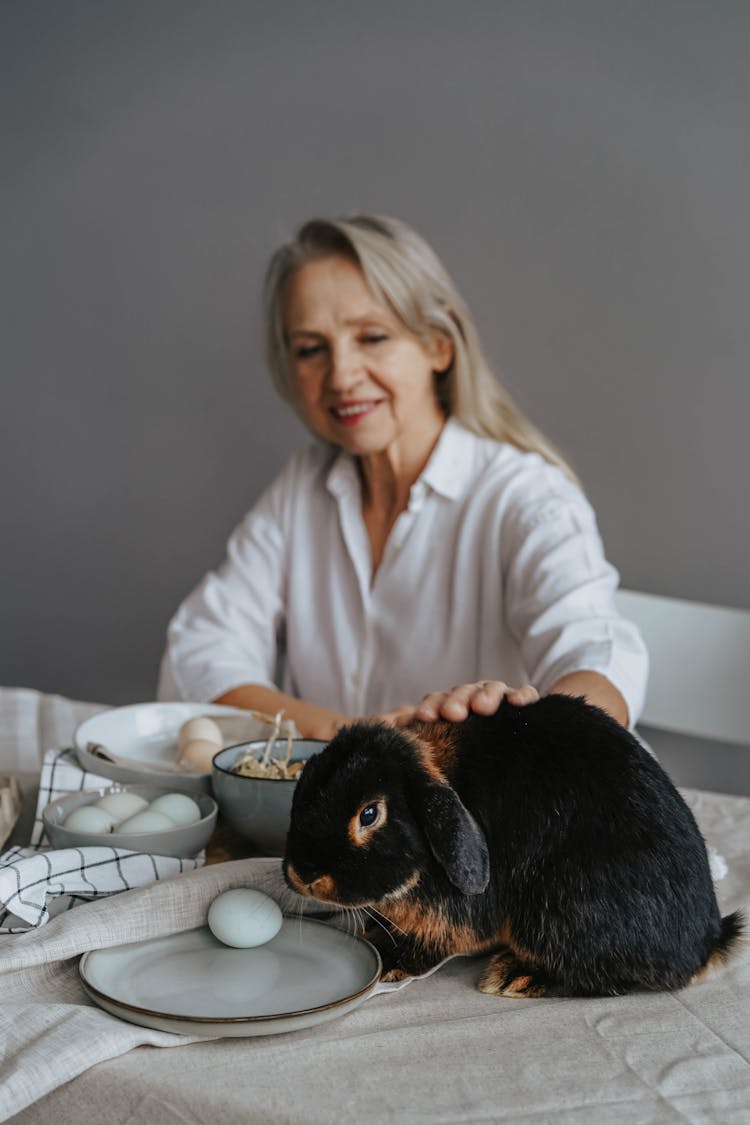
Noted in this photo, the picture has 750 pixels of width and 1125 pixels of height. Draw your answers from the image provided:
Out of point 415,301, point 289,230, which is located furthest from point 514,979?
point 289,230

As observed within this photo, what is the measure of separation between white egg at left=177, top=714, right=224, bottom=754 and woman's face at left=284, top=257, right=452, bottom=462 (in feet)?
2.48

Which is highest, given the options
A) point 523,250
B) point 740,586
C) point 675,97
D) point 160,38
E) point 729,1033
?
point 160,38

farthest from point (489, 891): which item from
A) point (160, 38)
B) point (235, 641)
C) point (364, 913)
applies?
point (160, 38)

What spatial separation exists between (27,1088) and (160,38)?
2.51m

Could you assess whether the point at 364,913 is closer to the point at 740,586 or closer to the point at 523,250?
the point at 740,586

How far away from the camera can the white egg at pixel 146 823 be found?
2.99 feet

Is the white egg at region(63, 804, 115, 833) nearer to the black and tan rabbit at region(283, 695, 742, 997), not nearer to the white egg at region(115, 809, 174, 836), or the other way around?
the white egg at region(115, 809, 174, 836)

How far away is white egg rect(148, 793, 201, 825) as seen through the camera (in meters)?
0.94

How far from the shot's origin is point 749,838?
1.06 metres

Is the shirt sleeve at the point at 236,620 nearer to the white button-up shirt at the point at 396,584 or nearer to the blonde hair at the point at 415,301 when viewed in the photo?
the white button-up shirt at the point at 396,584

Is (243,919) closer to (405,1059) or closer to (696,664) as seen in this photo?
(405,1059)

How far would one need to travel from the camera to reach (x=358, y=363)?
1.79m

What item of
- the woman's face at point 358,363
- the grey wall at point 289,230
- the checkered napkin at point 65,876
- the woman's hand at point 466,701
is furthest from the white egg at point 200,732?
A: the grey wall at point 289,230

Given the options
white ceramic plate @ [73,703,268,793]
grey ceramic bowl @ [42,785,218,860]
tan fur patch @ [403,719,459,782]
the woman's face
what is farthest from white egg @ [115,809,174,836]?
the woman's face
